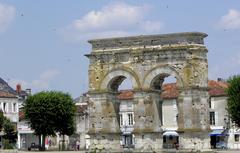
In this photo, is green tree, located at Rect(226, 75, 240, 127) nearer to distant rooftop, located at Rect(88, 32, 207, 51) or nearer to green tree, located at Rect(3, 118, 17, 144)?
distant rooftop, located at Rect(88, 32, 207, 51)

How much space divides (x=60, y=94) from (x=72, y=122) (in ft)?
11.4

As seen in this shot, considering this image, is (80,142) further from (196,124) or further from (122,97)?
(196,124)

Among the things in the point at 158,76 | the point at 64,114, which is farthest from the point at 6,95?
the point at 158,76

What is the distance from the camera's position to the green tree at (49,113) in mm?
81500

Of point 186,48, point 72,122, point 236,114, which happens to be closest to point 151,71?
point 186,48

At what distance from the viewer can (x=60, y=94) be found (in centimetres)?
8456

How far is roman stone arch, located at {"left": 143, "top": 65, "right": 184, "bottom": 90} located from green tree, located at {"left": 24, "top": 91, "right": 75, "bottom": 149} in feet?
74.3

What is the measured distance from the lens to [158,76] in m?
60.9

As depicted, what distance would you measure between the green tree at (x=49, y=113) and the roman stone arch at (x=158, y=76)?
2266 centimetres

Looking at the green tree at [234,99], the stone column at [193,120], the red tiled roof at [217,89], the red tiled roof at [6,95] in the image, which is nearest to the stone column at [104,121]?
the stone column at [193,120]

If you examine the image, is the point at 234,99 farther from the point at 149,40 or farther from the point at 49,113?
the point at 49,113

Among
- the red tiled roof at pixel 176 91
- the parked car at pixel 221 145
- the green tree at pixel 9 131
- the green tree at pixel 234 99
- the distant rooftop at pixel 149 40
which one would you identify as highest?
the distant rooftop at pixel 149 40

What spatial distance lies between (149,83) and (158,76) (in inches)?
36.8

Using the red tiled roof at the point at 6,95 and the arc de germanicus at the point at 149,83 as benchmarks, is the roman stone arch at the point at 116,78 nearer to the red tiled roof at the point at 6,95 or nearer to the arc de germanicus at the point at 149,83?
the arc de germanicus at the point at 149,83
